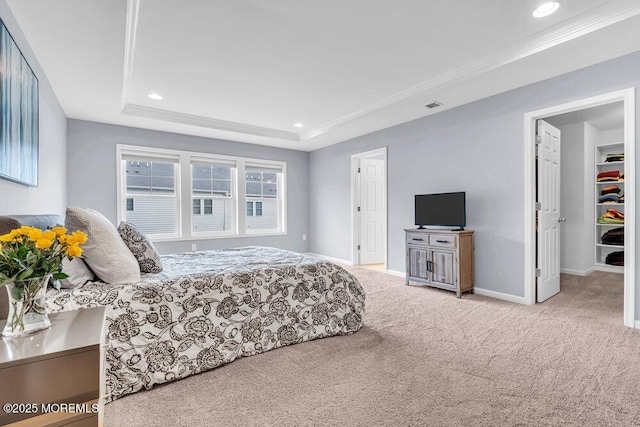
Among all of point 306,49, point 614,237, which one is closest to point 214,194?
point 306,49

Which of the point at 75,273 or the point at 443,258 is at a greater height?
the point at 75,273

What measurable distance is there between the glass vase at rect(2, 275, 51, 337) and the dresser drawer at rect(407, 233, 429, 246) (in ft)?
12.2

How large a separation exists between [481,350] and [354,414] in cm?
123

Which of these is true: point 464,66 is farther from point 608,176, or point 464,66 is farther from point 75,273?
point 608,176

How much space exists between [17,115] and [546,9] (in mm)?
3722

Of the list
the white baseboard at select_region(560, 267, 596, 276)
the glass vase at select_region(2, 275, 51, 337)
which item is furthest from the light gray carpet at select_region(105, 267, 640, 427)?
the white baseboard at select_region(560, 267, 596, 276)

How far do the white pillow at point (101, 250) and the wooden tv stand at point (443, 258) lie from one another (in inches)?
127

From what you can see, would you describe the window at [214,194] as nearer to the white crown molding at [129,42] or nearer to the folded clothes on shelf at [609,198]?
the white crown molding at [129,42]

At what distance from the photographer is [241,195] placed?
5879 mm

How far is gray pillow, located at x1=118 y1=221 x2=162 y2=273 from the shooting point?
2148 mm

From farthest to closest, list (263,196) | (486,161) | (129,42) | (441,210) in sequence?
(263,196) < (441,210) < (486,161) < (129,42)

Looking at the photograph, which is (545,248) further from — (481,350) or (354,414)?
(354,414)

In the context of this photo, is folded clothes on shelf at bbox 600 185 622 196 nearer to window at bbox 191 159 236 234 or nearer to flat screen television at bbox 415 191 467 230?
→ flat screen television at bbox 415 191 467 230

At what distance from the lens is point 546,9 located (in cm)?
224
